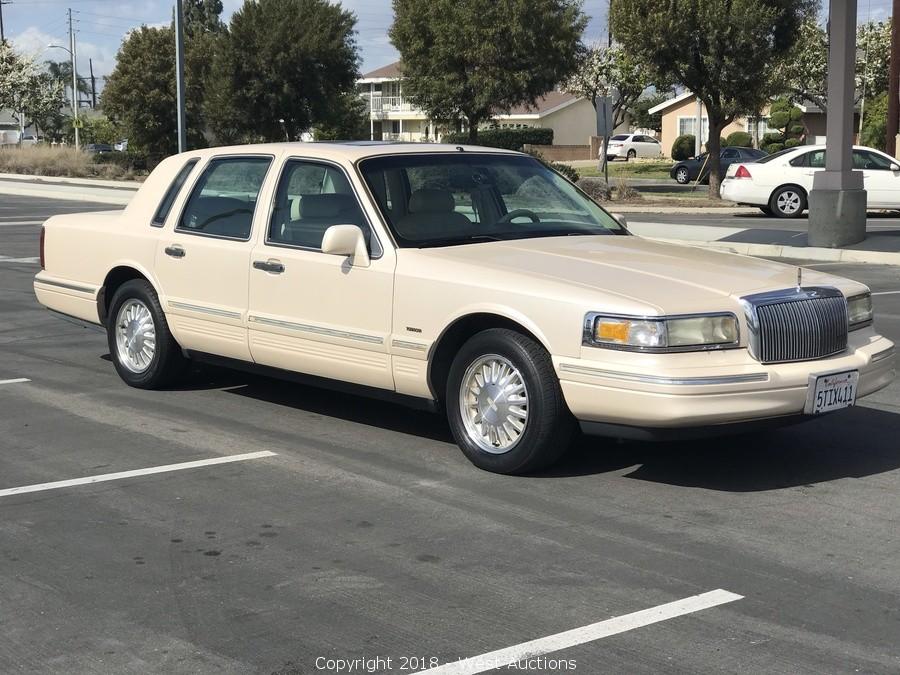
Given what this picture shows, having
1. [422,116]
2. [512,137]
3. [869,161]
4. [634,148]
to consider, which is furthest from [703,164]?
[422,116]

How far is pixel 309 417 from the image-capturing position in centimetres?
772

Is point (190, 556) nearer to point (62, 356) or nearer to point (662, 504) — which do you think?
point (662, 504)

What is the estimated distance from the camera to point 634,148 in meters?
74.0

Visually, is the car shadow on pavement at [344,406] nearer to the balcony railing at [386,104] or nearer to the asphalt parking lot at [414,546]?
the asphalt parking lot at [414,546]

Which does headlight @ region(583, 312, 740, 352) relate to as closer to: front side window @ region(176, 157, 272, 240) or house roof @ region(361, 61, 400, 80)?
front side window @ region(176, 157, 272, 240)

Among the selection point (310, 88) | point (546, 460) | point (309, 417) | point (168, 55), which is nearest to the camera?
point (546, 460)

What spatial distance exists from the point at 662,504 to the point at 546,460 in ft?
2.10

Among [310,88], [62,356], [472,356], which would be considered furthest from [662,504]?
[310,88]

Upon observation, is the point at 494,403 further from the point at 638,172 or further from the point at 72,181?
the point at 638,172

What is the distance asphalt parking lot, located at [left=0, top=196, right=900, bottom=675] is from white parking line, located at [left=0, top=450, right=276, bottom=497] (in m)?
0.02

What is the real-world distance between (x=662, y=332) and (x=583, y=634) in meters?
1.86

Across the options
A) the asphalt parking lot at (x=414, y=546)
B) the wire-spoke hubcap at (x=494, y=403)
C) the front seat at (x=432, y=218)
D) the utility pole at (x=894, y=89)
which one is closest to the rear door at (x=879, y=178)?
the utility pole at (x=894, y=89)

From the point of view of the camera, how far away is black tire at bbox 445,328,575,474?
Result: 19.8 ft

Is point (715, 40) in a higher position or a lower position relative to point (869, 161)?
higher
